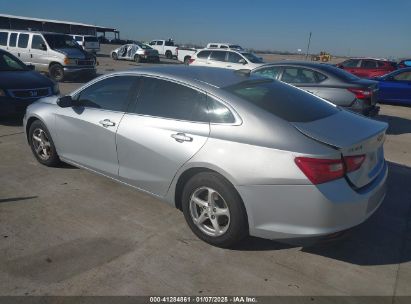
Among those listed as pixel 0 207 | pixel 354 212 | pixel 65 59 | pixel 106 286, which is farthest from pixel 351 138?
pixel 65 59

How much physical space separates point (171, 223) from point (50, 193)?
1.65 metres

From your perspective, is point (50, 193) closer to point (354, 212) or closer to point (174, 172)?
point (174, 172)

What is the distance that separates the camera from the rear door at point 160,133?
346 cm

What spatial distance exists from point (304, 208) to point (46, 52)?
14.9m

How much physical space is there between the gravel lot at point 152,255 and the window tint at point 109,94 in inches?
41.7

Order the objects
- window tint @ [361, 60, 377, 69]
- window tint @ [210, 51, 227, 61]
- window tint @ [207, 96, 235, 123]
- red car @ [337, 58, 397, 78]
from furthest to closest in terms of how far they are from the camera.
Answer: window tint @ [361, 60, 377, 69] < red car @ [337, 58, 397, 78] < window tint @ [210, 51, 227, 61] < window tint @ [207, 96, 235, 123]

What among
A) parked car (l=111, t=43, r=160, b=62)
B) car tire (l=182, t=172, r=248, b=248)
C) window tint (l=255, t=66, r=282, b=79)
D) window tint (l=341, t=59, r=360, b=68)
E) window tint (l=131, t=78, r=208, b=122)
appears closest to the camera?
car tire (l=182, t=172, r=248, b=248)

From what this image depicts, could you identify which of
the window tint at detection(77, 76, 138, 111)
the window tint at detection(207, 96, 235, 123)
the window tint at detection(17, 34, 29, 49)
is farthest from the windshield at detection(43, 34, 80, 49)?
the window tint at detection(207, 96, 235, 123)

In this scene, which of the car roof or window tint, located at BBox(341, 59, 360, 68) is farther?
window tint, located at BBox(341, 59, 360, 68)

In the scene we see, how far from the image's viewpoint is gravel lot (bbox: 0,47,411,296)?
2920 millimetres

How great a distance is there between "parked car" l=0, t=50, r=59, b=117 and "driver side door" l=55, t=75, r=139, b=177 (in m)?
3.28

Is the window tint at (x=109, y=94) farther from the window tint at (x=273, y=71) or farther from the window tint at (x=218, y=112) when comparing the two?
the window tint at (x=273, y=71)

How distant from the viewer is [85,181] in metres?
4.86

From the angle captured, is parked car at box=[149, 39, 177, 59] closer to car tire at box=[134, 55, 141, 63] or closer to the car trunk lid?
car tire at box=[134, 55, 141, 63]
